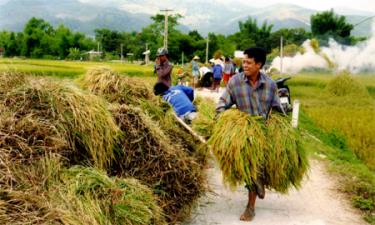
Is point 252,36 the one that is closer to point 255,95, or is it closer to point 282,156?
point 255,95

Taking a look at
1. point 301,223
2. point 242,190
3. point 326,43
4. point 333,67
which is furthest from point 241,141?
point 326,43

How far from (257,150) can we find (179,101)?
171cm

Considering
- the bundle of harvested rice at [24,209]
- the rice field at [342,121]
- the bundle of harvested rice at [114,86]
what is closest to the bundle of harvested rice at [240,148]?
the rice field at [342,121]

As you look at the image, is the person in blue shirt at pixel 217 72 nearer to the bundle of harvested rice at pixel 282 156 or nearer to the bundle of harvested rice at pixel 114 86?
the bundle of harvested rice at pixel 114 86

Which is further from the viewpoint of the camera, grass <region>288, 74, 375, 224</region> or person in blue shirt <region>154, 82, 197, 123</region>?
grass <region>288, 74, 375, 224</region>

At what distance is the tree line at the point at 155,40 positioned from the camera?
5672 centimetres

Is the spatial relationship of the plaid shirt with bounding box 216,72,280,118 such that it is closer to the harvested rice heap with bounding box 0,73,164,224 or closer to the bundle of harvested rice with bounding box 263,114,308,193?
the bundle of harvested rice with bounding box 263,114,308,193

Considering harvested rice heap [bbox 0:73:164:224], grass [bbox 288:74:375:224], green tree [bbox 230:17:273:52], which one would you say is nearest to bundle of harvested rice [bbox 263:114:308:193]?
grass [bbox 288:74:375:224]

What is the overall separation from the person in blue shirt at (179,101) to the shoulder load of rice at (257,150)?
3.71 feet

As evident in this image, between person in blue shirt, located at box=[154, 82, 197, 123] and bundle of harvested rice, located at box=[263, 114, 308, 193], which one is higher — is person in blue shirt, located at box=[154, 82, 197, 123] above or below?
above

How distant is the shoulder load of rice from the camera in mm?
4684

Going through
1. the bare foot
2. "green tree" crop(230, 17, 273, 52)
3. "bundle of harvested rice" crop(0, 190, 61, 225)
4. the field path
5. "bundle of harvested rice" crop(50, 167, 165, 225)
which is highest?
"green tree" crop(230, 17, 273, 52)

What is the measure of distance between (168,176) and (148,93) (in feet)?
5.98

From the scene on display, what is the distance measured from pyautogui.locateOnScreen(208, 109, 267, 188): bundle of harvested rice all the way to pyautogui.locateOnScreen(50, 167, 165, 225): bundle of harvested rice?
3.40 ft
